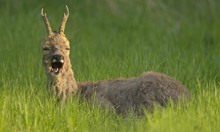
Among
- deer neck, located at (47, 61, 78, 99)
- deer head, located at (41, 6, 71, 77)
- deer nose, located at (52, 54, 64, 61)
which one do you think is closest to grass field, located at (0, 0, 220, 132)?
deer neck, located at (47, 61, 78, 99)

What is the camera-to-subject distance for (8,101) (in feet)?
33.1

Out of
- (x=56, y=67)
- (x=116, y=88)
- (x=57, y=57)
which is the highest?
(x=57, y=57)

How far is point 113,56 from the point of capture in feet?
45.6

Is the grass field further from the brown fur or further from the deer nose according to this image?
the deer nose

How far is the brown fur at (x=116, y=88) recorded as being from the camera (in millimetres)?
10359

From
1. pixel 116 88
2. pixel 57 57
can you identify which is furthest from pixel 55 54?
pixel 116 88

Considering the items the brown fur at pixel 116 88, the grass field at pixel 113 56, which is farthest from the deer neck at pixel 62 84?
the grass field at pixel 113 56

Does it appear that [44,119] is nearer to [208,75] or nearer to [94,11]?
[208,75]

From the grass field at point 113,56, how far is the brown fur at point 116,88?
0.25 metres

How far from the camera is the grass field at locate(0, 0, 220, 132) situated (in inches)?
373

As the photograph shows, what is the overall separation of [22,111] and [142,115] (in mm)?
1646

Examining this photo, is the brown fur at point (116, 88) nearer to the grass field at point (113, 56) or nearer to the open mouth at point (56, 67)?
the open mouth at point (56, 67)

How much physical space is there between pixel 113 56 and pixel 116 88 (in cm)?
312

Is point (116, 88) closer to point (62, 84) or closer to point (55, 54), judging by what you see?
point (62, 84)
